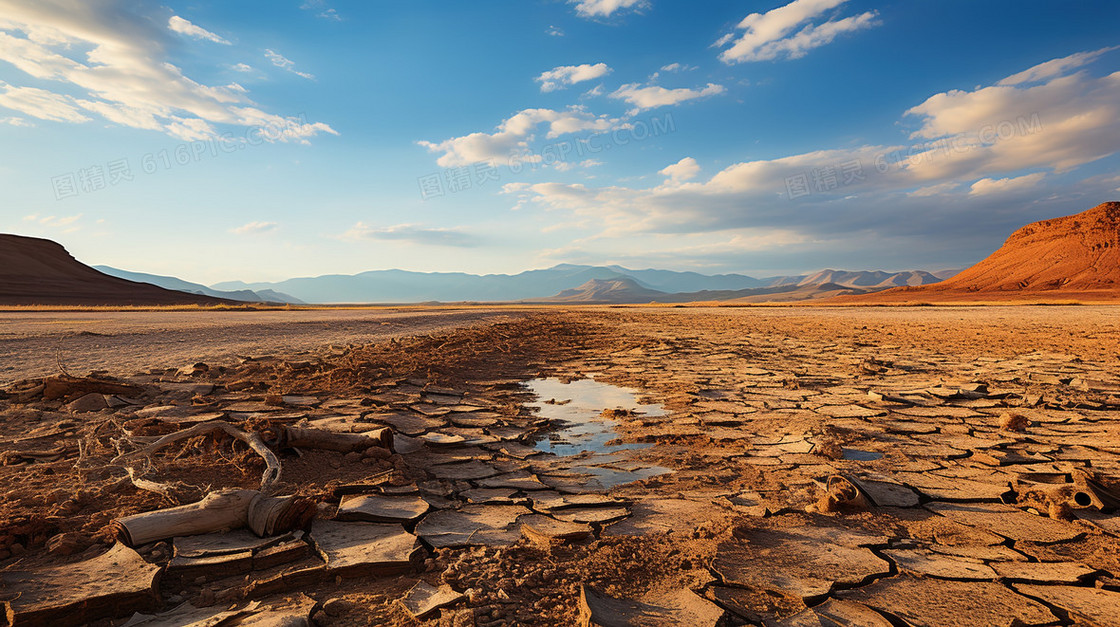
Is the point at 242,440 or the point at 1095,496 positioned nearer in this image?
the point at 1095,496

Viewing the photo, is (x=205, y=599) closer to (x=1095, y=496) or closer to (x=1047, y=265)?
(x=1095, y=496)

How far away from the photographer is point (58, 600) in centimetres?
158

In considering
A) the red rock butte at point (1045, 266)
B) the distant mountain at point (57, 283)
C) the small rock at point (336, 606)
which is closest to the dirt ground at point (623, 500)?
the small rock at point (336, 606)

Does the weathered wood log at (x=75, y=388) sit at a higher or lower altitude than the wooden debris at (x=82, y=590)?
higher

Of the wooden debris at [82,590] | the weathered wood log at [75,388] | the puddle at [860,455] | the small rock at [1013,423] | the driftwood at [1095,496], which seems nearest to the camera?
the wooden debris at [82,590]

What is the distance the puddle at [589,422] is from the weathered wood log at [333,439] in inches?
42.0

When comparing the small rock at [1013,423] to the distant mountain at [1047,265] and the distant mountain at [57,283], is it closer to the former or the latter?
the distant mountain at [1047,265]

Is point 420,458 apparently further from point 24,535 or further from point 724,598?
point 724,598

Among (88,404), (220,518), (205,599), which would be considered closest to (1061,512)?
(205,599)

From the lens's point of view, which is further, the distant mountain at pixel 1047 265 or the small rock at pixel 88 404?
the distant mountain at pixel 1047 265

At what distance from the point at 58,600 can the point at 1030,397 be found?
6.56 m

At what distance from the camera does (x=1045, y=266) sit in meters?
48.3

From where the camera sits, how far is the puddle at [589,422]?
3082 millimetres

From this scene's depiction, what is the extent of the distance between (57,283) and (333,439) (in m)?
56.7
